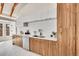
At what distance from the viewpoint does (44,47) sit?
252 cm

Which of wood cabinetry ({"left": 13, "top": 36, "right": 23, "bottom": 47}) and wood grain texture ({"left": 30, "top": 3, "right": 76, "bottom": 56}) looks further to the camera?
wood cabinetry ({"left": 13, "top": 36, "right": 23, "bottom": 47})

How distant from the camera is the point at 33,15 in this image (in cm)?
253

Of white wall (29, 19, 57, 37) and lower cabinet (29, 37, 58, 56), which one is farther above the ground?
white wall (29, 19, 57, 37)

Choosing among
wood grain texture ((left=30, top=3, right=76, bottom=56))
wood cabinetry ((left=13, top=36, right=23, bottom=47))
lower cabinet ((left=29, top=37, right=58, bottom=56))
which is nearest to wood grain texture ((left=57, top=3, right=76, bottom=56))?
wood grain texture ((left=30, top=3, right=76, bottom=56))

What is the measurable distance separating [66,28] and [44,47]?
1.81 feet

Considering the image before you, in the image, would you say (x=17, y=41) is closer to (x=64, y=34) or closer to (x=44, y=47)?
(x=44, y=47)

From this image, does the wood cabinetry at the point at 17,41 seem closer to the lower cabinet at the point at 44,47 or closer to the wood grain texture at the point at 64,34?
the lower cabinet at the point at 44,47

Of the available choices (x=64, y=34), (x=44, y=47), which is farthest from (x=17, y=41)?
(x=64, y=34)

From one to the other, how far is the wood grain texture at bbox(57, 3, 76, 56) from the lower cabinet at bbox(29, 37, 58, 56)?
11 centimetres

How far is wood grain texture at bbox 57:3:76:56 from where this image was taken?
241cm

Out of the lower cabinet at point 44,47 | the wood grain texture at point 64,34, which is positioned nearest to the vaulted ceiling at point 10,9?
the lower cabinet at point 44,47

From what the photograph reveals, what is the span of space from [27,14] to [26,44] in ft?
1.95

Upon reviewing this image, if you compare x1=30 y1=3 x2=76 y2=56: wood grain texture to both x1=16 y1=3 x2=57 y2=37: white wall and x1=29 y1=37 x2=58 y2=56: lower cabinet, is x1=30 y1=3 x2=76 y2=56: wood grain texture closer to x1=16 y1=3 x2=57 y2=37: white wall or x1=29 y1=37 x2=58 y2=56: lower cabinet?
x1=29 y1=37 x2=58 y2=56: lower cabinet

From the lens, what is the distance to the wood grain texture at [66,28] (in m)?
2.41
